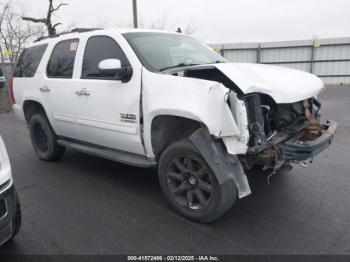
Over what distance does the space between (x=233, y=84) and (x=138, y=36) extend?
1.47m

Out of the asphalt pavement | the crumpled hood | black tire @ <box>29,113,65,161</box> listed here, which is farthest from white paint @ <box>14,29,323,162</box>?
the asphalt pavement

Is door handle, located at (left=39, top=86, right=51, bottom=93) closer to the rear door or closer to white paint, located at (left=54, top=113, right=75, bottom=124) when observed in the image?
the rear door

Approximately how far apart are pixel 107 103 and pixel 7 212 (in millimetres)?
1705

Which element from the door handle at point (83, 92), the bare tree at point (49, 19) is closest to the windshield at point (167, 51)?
the door handle at point (83, 92)

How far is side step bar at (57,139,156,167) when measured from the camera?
3.57 m

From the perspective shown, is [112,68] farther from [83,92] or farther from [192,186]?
[192,186]

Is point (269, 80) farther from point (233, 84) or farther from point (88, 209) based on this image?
point (88, 209)

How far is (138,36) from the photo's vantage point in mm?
3814

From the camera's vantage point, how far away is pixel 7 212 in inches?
94.9

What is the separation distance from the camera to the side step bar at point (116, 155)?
140 inches

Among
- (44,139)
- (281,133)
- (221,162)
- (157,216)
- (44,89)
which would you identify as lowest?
(157,216)

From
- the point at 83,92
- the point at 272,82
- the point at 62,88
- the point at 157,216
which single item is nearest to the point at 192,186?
the point at 157,216

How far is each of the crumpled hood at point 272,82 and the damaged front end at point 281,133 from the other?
4.8 inches

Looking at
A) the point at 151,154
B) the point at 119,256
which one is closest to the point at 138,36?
the point at 151,154
